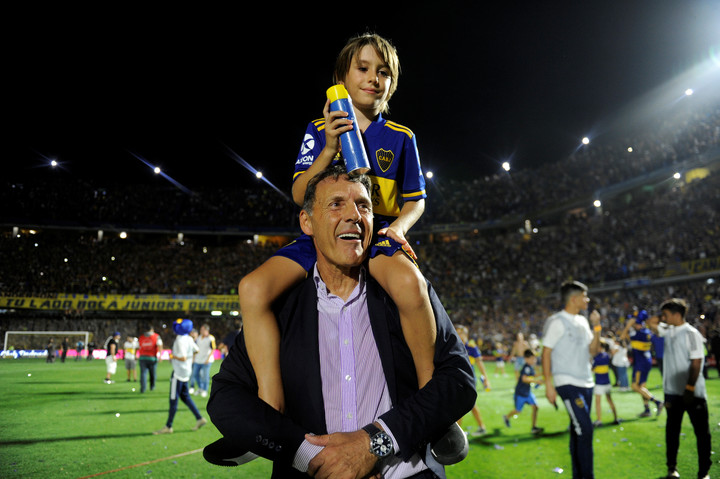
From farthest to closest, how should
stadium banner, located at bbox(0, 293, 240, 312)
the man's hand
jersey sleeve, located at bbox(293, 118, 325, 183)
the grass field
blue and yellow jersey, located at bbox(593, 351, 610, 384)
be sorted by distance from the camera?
stadium banner, located at bbox(0, 293, 240, 312) < blue and yellow jersey, located at bbox(593, 351, 610, 384) < the grass field < jersey sleeve, located at bbox(293, 118, 325, 183) < the man's hand

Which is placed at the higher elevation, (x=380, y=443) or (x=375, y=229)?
(x=375, y=229)

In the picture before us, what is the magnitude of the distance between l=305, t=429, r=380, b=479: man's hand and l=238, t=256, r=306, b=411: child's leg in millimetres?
307

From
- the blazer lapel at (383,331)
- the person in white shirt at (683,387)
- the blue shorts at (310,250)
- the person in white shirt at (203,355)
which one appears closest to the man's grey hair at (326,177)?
the blue shorts at (310,250)

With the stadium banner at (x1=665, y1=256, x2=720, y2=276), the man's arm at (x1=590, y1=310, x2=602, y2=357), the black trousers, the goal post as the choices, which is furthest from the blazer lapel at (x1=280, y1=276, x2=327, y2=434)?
the goal post

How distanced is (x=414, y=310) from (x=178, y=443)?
8.43 m

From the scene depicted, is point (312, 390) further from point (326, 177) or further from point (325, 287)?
point (326, 177)

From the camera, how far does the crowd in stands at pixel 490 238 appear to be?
31.2 m

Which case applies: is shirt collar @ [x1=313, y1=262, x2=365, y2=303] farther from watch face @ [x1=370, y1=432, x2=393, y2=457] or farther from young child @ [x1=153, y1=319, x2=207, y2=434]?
young child @ [x1=153, y1=319, x2=207, y2=434]

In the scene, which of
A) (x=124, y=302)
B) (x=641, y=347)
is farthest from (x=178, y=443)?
(x=124, y=302)

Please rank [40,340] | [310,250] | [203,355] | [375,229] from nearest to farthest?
[310,250] < [375,229] < [203,355] < [40,340]

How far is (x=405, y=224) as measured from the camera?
2461 mm

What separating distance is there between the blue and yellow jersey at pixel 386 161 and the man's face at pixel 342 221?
474 mm

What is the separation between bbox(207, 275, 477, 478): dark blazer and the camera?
183 centimetres

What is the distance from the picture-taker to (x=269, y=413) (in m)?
1.84
